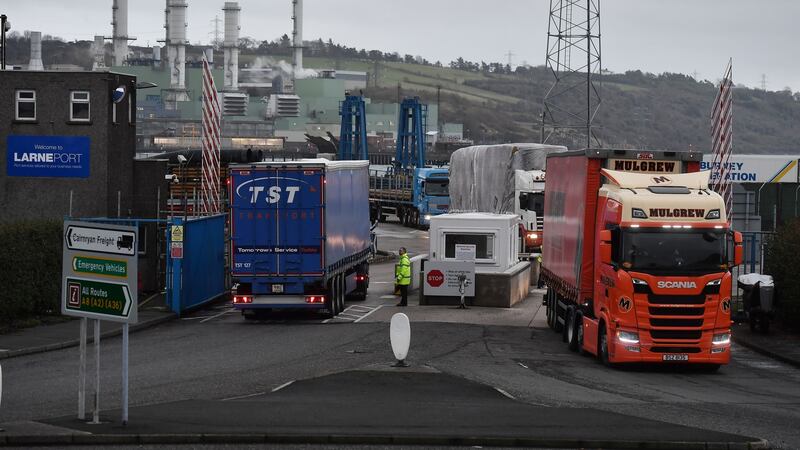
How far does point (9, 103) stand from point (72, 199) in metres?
3.86

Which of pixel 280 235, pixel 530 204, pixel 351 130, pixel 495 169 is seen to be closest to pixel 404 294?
pixel 280 235

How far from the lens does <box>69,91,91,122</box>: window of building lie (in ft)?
128

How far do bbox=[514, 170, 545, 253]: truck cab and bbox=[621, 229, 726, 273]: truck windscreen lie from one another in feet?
86.4

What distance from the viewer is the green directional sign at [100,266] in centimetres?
1551

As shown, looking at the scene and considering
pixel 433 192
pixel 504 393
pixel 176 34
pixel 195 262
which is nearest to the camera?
pixel 504 393

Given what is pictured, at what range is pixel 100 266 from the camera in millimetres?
15594

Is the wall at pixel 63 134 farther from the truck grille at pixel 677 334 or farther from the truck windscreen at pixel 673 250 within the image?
the truck grille at pixel 677 334

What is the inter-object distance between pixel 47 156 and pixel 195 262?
24.6 ft

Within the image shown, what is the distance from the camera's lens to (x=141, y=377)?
71.2ft

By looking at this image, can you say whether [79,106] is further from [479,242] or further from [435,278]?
[479,242]

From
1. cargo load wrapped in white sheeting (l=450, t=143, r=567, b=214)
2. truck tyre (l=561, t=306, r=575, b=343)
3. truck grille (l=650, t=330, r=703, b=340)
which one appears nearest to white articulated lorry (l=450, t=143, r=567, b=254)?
cargo load wrapped in white sheeting (l=450, t=143, r=567, b=214)

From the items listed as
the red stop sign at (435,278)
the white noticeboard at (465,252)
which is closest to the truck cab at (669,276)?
the red stop sign at (435,278)

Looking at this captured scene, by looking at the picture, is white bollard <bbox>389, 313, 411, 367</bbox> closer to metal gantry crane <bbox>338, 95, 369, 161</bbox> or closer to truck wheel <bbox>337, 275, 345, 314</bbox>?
truck wheel <bbox>337, 275, 345, 314</bbox>

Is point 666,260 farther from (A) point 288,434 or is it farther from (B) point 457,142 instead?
(B) point 457,142
